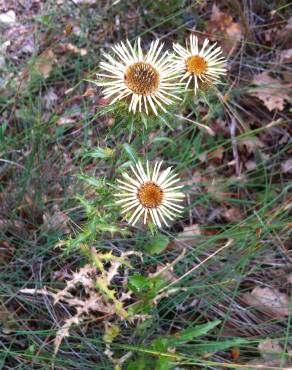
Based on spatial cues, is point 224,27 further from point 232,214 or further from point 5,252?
point 5,252

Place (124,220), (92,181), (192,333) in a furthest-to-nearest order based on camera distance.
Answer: (124,220), (192,333), (92,181)

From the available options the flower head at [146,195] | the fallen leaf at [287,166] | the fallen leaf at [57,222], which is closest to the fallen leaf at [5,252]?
the fallen leaf at [57,222]

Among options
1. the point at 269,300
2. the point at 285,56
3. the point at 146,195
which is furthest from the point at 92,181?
the point at 285,56

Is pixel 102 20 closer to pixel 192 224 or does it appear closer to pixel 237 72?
pixel 237 72

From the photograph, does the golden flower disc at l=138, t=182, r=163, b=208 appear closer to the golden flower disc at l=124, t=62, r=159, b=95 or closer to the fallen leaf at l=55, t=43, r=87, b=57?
the golden flower disc at l=124, t=62, r=159, b=95

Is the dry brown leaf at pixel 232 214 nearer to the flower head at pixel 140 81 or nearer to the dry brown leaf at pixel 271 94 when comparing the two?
the dry brown leaf at pixel 271 94
